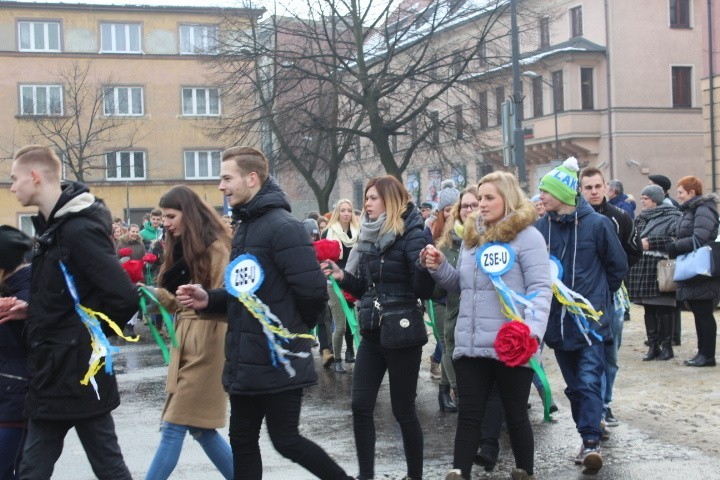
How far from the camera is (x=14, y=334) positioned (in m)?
5.45

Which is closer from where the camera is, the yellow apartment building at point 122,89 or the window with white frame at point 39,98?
the window with white frame at point 39,98

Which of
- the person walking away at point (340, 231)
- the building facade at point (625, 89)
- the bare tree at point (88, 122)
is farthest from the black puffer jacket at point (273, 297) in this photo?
the building facade at point (625, 89)

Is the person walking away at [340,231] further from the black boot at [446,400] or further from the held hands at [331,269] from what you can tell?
the held hands at [331,269]

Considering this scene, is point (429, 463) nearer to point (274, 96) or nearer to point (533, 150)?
point (274, 96)

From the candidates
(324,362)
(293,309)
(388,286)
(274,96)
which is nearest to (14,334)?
(293,309)

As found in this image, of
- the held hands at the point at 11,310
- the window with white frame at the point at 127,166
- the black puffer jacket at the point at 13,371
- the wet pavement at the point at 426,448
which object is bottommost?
the wet pavement at the point at 426,448

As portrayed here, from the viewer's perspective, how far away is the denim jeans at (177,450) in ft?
20.2

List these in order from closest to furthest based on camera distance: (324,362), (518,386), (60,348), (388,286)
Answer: (60,348) < (518,386) < (388,286) < (324,362)

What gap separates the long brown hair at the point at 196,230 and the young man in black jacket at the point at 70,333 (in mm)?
902

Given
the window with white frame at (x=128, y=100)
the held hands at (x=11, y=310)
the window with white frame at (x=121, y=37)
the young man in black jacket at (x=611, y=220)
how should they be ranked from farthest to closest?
the window with white frame at (x=128, y=100)
the window with white frame at (x=121, y=37)
the young man in black jacket at (x=611, y=220)
the held hands at (x=11, y=310)

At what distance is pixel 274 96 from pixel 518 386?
22867 mm

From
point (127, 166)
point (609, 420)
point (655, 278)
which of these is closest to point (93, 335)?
point (609, 420)

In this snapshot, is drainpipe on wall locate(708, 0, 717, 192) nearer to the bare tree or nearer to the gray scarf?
the bare tree

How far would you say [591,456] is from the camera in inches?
274
